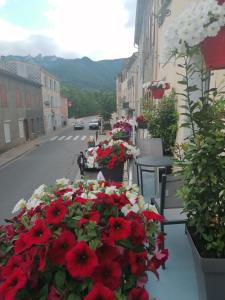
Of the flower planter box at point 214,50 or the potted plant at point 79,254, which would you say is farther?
the flower planter box at point 214,50

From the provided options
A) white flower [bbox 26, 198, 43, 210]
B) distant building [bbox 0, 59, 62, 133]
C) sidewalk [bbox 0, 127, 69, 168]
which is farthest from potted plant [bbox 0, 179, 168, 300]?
distant building [bbox 0, 59, 62, 133]

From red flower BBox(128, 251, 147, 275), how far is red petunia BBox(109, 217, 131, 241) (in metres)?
0.10

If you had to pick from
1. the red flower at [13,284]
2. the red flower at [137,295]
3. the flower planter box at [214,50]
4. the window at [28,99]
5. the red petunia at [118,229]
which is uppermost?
the window at [28,99]

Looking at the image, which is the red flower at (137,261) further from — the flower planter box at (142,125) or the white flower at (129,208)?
the flower planter box at (142,125)

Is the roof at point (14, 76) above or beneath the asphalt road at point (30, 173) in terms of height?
above

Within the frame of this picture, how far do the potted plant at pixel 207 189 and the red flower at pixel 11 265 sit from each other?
900 mm

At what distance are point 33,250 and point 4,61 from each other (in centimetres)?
2920

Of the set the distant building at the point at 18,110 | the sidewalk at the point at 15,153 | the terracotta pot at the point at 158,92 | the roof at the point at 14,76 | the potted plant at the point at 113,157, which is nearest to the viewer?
the potted plant at the point at 113,157

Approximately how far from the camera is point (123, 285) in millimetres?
1271

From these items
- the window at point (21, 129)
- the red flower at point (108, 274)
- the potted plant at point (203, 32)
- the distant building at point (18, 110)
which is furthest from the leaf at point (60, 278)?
the window at point (21, 129)

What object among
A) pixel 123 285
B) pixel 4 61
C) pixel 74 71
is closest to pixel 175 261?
pixel 123 285

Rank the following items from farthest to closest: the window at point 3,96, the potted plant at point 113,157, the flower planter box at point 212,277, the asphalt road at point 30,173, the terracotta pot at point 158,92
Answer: the window at point 3,96 → the asphalt road at point 30,173 → the terracotta pot at point 158,92 → the potted plant at point 113,157 → the flower planter box at point 212,277

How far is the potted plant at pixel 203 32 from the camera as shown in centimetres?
128

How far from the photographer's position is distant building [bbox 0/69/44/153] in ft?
67.5
